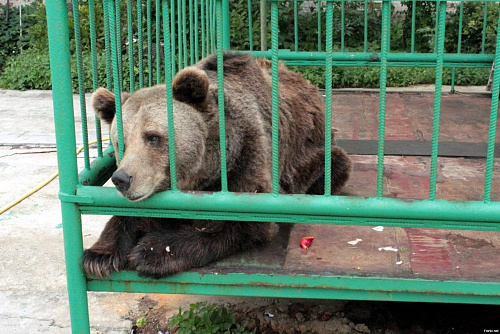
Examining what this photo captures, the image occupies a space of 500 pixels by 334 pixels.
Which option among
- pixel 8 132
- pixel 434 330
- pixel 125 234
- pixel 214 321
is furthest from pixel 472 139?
pixel 8 132

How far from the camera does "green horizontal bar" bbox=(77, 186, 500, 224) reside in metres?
2.93

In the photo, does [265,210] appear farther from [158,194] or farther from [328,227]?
[328,227]

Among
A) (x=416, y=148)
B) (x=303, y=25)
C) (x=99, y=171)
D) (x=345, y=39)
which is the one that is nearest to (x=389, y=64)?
(x=416, y=148)

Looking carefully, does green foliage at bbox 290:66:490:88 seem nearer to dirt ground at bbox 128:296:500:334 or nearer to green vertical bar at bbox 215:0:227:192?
dirt ground at bbox 128:296:500:334

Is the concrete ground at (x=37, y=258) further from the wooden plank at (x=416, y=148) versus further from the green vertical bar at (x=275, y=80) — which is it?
the wooden plank at (x=416, y=148)

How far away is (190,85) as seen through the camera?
10.8ft

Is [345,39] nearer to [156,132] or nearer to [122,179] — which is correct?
[156,132]

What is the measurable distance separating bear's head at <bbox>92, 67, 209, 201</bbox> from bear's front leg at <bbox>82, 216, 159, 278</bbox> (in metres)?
0.35

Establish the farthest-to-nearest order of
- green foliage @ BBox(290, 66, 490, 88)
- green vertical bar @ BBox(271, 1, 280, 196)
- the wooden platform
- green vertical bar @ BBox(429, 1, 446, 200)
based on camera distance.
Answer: green foliage @ BBox(290, 66, 490, 88)
the wooden platform
green vertical bar @ BBox(271, 1, 280, 196)
green vertical bar @ BBox(429, 1, 446, 200)

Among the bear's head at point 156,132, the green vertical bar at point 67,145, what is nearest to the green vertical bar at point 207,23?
the bear's head at point 156,132

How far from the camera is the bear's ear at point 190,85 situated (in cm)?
323

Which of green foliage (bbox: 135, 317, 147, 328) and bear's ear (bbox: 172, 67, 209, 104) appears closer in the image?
bear's ear (bbox: 172, 67, 209, 104)

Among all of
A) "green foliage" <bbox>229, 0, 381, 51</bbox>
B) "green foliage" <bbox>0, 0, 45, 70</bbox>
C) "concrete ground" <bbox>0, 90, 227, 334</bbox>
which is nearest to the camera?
"concrete ground" <bbox>0, 90, 227, 334</bbox>

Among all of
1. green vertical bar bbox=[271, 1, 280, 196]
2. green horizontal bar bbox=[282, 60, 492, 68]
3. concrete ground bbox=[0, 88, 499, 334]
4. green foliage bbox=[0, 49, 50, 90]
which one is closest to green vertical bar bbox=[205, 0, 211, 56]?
green horizontal bar bbox=[282, 60, 492, 68]
